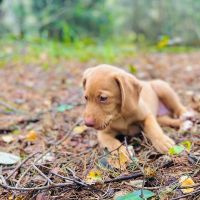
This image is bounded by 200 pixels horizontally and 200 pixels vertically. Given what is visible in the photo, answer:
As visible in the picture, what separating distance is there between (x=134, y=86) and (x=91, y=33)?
12701mm

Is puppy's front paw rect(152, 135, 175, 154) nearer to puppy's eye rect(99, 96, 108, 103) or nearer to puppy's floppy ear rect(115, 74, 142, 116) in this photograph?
puppy's floppy ear rect(115, 74, 142, 116)

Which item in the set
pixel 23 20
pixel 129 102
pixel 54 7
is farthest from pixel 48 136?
pixel 23 20

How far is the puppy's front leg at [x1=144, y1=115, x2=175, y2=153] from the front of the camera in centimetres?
273

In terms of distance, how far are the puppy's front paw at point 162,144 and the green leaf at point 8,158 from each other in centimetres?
104

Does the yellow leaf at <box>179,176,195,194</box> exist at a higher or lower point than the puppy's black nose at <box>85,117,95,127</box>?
lower

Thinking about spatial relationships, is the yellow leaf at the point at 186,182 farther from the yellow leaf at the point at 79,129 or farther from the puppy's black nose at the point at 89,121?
the yellow leaf at the point at 79,129

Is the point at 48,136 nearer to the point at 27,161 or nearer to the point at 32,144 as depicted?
the point at 32,144

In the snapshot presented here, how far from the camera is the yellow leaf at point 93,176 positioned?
2.26 meters

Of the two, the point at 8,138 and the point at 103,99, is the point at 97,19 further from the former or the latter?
the point at 103,99

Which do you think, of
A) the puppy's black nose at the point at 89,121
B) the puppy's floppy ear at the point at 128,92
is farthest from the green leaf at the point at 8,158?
the puppy's floppy ear at the point at 128,92

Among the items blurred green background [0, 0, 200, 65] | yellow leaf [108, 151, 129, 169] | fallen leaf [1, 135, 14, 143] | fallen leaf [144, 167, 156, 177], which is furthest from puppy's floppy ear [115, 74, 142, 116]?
blurred green background [0, 0, 200, 65]

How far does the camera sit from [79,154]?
112 inches

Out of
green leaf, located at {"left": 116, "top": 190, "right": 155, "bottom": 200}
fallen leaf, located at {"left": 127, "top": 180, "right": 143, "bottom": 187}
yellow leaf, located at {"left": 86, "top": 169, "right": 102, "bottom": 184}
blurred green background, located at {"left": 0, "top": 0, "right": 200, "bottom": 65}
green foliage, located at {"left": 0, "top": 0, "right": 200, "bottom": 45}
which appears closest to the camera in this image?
green leaf, located at {"left": 116, "top": 190, "right": 155, "bottom": 200}

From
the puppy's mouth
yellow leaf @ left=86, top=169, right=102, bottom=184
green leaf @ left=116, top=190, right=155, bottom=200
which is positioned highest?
the puppy's mouth
